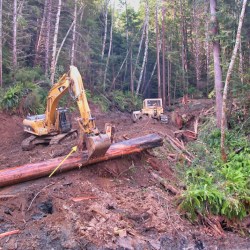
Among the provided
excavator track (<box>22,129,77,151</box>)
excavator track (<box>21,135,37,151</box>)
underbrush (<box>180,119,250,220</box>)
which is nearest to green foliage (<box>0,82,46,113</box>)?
excavator track (<box>22,129,77,151</box>)

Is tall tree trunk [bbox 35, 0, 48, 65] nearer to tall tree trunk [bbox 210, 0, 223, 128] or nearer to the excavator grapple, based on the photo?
tall tree trunk [bbox 210, 0, 223, 128]

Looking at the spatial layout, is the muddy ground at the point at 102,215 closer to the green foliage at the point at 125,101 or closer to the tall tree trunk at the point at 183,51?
the green foliage at the point at 125,101

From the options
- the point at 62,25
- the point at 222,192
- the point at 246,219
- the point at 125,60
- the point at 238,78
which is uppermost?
the point at 62,25

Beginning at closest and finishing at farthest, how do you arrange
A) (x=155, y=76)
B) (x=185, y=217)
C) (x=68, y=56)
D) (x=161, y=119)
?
(x=185, y=217), (x=161, y=119), (x=68, y=56), (x=155, y=76)

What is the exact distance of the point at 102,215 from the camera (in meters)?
6.88


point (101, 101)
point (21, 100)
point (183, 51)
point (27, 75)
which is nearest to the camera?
point (21, 100)

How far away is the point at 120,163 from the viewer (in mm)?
9547

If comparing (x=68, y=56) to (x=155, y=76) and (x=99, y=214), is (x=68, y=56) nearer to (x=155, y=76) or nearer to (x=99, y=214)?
(x=155, y=76)

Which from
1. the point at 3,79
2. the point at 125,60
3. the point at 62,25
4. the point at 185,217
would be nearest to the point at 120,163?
the point at 185,217

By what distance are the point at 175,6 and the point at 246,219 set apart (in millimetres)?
33564

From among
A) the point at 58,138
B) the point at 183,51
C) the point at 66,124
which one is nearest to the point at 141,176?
the point at 58,138

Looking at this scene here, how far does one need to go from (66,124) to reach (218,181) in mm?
6850

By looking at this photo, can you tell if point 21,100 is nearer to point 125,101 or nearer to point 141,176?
point 141,176

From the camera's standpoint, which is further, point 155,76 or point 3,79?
point 155,76
